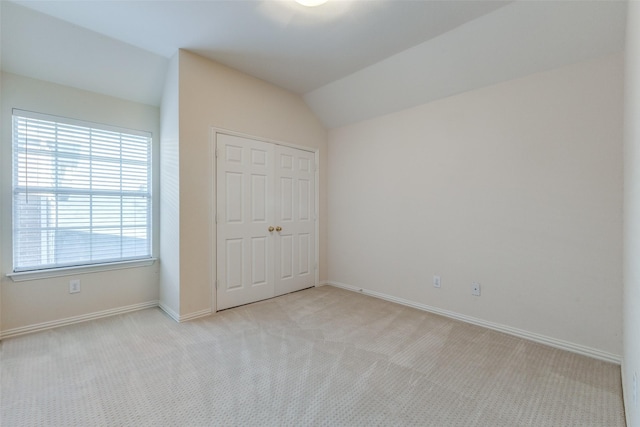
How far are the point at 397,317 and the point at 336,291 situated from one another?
3.65 feet

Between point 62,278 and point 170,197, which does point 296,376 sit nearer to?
point 170,197

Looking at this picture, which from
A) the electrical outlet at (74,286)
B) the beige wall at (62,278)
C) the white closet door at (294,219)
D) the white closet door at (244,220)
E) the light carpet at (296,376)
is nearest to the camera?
the light carpet at (296,376)

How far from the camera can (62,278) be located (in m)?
2.70

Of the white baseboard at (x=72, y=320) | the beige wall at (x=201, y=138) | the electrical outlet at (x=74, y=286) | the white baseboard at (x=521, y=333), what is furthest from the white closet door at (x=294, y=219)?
the electrical outlet at (x=74, y=286)

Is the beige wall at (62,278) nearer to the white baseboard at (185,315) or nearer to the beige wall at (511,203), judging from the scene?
the white baseboard at (185,315)

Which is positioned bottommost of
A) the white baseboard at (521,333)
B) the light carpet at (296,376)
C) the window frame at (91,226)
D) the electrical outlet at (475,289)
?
the light carpet at (296,376)

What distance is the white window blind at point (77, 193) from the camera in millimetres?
2537

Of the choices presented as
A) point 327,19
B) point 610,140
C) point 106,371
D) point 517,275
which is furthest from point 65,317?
point 610,140

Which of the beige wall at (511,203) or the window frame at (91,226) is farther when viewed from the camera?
the window frame at (91,226)

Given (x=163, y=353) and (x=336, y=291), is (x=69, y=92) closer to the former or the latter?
(x=163, y=353)

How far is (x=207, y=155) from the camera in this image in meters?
2.97

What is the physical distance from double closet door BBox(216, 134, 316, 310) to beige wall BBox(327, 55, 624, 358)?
854mm

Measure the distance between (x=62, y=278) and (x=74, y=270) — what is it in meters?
0.11

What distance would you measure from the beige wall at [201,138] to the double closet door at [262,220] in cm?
13
